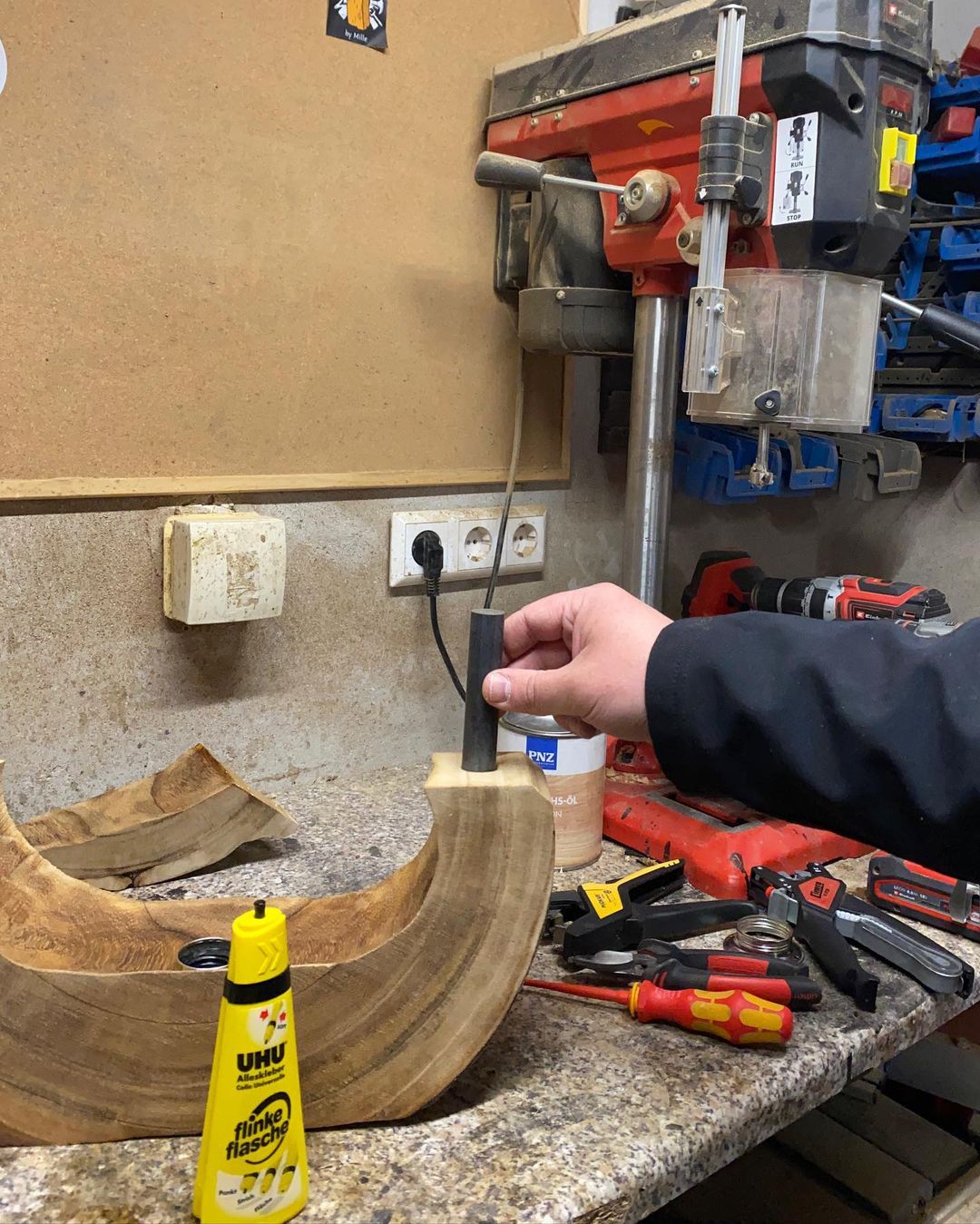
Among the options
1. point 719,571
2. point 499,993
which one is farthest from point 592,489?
point 499,993

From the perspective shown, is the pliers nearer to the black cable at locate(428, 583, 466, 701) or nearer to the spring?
the spring

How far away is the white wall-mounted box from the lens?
90 cm

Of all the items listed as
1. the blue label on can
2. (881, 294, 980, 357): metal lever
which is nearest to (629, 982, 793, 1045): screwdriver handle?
the blue label on can

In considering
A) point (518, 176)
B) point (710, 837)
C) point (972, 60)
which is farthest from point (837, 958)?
point (972, 60)

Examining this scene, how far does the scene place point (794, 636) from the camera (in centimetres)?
60

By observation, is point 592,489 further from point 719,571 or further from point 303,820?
point 303,820

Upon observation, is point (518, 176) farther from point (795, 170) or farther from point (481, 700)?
point (481, 700)

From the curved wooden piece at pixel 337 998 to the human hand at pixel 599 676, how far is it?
49 millimetres

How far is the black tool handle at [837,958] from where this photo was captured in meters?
0.72

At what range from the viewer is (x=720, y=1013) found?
2.18 feet

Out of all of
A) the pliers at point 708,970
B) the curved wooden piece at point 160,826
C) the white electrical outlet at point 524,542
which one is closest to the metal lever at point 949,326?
the white electrical outlet at point 524,542

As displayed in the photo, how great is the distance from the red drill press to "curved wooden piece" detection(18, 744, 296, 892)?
370mm

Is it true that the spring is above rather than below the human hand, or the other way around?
below

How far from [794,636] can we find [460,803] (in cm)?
23
